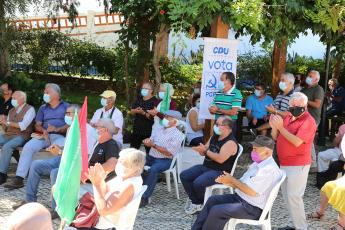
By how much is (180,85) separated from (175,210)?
5.75 meters

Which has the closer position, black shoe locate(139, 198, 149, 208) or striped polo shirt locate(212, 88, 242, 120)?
black shoe locate(139, 198, 149, 208)

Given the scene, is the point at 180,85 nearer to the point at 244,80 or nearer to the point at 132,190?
the point at 244,80

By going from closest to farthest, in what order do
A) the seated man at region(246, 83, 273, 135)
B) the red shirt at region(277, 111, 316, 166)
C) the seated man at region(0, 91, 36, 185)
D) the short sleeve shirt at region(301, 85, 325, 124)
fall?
the red shirt at region(277, 111, 316, 166) < the seated man at region(0, 91, 36, 185) < the short sleeve shirt at region(301, 85, 325, 124) < the seated man at region(246, 83, 273, 135)

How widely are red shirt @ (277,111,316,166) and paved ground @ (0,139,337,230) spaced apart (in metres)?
0.91

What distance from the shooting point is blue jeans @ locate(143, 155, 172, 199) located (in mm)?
6758

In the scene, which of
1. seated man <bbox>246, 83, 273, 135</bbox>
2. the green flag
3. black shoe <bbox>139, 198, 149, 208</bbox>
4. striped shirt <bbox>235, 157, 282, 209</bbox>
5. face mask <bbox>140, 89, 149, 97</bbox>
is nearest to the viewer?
the green flag

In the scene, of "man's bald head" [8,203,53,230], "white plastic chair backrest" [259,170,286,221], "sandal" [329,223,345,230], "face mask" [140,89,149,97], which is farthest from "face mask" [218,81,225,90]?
"man's bald head" [8,203,53,230]

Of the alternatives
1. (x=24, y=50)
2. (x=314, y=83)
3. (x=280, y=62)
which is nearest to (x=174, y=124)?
(x=314, y=83)

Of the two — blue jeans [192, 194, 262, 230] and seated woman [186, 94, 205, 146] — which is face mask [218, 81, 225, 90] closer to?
seated woman [186, 94, 205, 146]

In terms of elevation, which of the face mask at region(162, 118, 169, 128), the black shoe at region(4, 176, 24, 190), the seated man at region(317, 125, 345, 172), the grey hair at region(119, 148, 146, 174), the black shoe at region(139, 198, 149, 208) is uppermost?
the grey hair at region(119, 148, 146, 174)

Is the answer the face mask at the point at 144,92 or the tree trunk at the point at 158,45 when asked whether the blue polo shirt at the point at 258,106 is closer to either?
the tree trunk at the point at 158,45

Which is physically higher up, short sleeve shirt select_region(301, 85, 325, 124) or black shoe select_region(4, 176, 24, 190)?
short sleeve shirt select_region(301, 85, 325, 124)

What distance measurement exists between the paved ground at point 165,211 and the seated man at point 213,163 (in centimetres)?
29

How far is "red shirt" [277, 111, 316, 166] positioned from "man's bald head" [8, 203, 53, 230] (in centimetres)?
370
